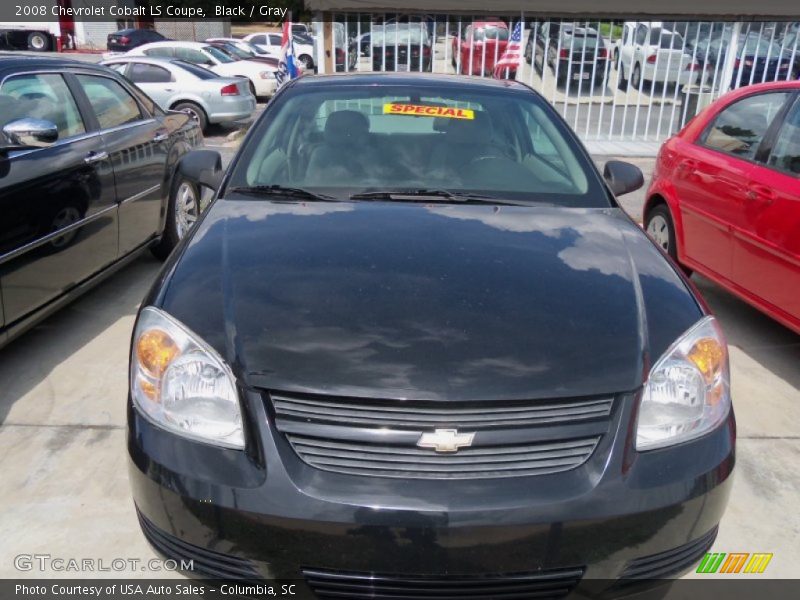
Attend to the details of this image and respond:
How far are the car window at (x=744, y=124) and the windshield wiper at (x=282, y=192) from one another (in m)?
2.88

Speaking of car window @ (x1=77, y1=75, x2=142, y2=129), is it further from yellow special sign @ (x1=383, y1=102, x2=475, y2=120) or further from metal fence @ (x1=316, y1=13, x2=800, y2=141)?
metal fence @ (x1=316, y1=13, x2=800, y2=141)

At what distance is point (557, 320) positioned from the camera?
2055 mm

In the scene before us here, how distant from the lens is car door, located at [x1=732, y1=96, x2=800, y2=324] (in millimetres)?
3750

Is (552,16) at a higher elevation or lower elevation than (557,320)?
higher

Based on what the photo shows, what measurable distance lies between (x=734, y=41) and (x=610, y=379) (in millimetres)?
10975

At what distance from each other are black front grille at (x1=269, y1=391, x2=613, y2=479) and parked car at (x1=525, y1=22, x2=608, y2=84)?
10092mm

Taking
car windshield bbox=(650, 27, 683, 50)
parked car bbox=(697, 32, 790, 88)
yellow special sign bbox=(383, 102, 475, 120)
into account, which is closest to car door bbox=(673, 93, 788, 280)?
yellow special sign bbox=(383, 102, 475, 120)

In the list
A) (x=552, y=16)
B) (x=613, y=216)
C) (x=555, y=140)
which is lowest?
(x=613, y=216)

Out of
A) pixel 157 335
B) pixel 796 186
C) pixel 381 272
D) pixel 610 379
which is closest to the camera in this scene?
pixel 610 379

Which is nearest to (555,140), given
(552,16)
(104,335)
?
(104,335)

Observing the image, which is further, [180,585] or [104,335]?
[104,335]

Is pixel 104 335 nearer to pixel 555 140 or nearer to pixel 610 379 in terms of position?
pixel 555 140

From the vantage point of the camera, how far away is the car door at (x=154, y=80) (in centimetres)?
1259

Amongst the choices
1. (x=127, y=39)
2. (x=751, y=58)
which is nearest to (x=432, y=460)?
(x=751, y=58)
